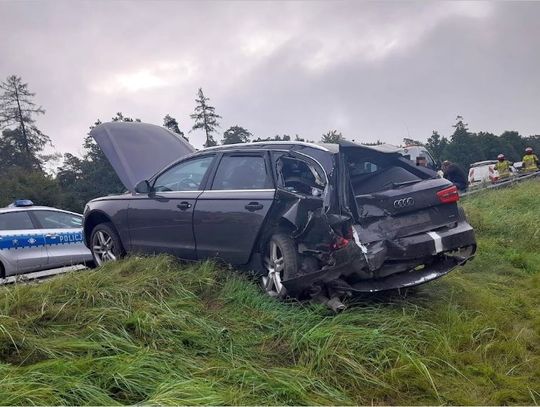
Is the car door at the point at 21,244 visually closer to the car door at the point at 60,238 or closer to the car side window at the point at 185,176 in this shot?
the car door at the point at 60,238

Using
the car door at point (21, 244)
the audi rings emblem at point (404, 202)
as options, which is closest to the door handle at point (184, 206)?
the audi rings emblem at point (404, 202)

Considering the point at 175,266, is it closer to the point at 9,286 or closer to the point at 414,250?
the point at 9,286

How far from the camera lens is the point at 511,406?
2.79m

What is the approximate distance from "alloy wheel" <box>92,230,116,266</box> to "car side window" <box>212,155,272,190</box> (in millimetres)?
1900

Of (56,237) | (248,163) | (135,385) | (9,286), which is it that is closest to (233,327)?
(135,385)

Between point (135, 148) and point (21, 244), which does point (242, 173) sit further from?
point (21, 244)

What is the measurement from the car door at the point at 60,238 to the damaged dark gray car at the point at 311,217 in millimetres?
2839

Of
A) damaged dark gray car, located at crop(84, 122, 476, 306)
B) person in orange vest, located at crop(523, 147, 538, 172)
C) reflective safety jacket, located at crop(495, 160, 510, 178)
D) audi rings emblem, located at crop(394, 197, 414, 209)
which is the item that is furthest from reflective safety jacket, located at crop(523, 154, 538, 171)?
audi rings emblem, located at crop(394, 197, 414, 209)

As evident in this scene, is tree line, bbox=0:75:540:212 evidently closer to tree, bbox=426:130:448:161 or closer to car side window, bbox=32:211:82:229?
tree, bbox=426:130:448:161

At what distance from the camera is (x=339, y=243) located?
150 inches

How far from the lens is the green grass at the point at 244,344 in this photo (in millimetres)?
2688

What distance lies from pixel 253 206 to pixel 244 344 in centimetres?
139

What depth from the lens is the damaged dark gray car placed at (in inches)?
153

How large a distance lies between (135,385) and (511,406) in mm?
2201
